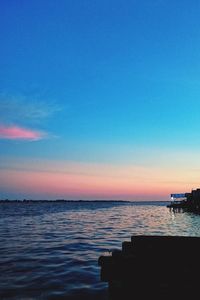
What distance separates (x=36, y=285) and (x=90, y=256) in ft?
21.4

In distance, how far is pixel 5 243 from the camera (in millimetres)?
24516

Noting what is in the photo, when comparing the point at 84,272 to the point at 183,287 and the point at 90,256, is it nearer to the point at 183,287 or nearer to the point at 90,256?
the point at 90,256

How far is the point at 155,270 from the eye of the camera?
7.59 m

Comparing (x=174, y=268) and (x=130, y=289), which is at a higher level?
(x=174, y=268)

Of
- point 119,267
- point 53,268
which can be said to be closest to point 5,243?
point 53,268

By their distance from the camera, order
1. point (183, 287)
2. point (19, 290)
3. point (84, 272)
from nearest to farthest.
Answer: point (183, 287), point (19, 290), point (84, 272)

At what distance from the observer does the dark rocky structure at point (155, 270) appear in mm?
7113

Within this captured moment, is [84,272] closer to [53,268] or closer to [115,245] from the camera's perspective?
[53,268]

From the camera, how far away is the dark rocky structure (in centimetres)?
711

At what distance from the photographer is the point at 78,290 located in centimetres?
1178

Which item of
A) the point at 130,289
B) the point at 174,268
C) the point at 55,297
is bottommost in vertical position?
the point at 55,297

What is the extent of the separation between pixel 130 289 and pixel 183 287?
1.24 meters

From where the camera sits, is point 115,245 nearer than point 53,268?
No

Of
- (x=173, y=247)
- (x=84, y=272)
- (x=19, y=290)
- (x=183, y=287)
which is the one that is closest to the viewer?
(x=183, y=287)
